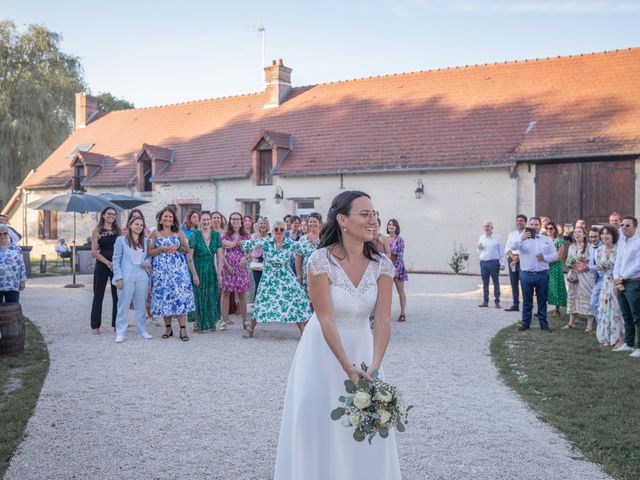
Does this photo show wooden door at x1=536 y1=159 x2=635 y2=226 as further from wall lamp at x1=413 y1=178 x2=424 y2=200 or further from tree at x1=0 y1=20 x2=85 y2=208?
tree at x1=0 y1=20 x2=85 y2=208

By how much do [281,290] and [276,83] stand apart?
2080 centimetres

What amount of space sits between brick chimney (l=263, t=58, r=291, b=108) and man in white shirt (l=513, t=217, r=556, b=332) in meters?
19.9

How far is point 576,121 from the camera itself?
20.4m

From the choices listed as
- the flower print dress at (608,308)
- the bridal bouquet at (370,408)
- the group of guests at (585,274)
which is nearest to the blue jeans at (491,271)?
the group of guests at (585,274)

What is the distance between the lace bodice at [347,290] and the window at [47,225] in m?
31.9

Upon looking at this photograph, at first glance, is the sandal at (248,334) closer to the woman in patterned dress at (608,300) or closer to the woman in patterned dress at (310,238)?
the woman in patterned dress at (310,238)

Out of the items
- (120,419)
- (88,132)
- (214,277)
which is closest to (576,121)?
(214,277)

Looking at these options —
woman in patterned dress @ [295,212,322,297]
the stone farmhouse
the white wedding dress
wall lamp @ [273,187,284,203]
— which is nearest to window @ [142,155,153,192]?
the stone farmhouse

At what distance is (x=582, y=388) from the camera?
659cm

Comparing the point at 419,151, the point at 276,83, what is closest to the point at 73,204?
the point at 419,151

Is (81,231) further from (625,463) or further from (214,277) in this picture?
(625,463)

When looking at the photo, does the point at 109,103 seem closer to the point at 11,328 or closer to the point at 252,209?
the point at 252,209

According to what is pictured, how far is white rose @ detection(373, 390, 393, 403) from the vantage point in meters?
A: 3.08

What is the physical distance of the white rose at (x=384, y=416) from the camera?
3076mm
